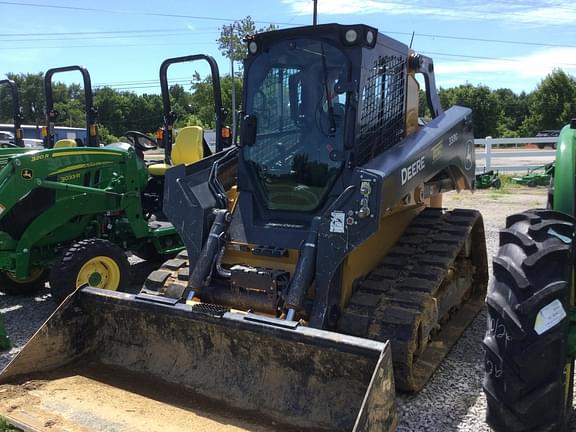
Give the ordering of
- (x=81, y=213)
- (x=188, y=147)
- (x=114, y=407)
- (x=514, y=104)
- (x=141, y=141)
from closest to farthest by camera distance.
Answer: (x=114, y=407)
(x=81, y=213)
(x=188, y=147)
(x=141, y=141)
(x=514, y=104)

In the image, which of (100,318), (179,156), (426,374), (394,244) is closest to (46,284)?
(179,156)

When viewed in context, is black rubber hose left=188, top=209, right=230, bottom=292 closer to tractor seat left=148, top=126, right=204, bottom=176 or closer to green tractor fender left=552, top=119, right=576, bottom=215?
green tractor fender left=552, top=119, right=576, bottom=215

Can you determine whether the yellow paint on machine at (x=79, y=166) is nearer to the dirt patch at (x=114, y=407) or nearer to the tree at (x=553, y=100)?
the dirt patch at (x=114, y=407)

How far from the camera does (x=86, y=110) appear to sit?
7688 mm

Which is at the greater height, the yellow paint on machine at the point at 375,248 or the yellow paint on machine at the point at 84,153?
the yellow paint on machine at the point at 84,153

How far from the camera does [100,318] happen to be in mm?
4293

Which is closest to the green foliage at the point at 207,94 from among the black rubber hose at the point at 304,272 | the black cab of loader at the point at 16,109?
the black cab of loader at the point at 16,109

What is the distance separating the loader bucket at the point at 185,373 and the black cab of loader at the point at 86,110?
13.2 feet

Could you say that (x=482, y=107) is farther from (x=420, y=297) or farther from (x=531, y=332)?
(x=531, y=332)

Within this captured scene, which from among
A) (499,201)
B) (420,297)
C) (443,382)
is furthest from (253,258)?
(499,201)

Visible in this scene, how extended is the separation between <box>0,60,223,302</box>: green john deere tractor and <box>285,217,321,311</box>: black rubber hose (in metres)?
2.91

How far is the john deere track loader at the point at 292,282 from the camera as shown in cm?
348

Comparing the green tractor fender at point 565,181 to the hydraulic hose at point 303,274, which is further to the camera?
the hydraulic hose at point 303,274

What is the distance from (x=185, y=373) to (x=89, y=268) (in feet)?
8.82
